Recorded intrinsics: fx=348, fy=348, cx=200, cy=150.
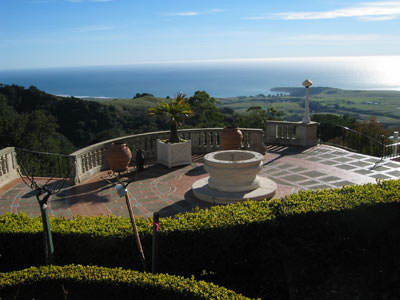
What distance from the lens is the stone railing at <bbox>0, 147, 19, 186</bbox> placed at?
1005cm

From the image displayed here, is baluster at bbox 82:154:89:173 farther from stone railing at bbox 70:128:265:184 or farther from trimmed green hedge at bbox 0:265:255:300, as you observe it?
trimmed green hedge at bbox 0:265:255:300

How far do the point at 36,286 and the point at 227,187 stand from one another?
4927 millimetres

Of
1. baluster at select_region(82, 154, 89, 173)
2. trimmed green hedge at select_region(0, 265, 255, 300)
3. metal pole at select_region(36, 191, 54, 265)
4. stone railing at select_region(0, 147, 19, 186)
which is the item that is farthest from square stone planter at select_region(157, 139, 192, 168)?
trimmed green hedge at select_region(0, 265, 255, 300)

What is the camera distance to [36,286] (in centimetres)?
414

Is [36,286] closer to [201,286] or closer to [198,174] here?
[201,286]

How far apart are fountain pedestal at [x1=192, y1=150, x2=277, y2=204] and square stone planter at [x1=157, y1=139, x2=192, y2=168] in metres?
2.91

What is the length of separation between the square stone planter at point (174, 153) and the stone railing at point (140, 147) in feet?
2.61

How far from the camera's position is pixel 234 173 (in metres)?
8.02

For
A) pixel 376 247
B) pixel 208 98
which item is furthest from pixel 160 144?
pixel 208 98

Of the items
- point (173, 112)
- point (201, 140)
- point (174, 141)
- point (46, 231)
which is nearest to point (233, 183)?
point (174, 141)

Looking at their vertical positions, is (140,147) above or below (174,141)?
below

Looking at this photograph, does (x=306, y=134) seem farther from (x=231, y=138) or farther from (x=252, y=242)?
(x=252, y=242)

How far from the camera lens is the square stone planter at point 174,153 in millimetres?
11383

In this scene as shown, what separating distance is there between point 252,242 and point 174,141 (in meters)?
7.01
